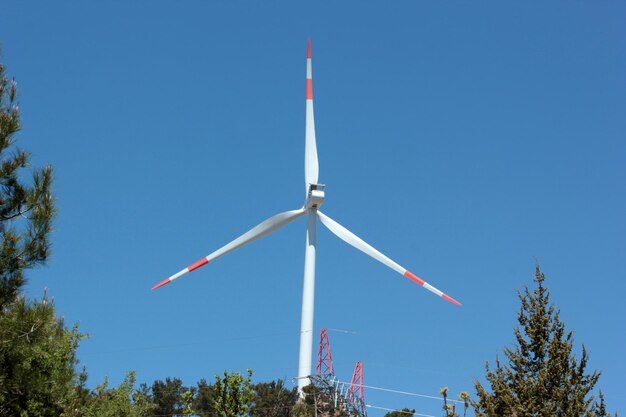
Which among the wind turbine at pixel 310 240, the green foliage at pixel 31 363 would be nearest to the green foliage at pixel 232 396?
the green foliage at pixel 31 363

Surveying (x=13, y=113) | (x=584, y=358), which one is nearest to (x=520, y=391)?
(x=584, y=358)

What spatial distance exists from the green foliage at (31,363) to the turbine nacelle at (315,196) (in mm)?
32943

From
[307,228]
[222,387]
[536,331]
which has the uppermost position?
[307,228]

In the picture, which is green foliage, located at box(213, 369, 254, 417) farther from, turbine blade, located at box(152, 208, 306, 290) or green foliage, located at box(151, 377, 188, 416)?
green foliage, located at box(151, 377, 188, 416)

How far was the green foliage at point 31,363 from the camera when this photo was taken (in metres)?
24.2

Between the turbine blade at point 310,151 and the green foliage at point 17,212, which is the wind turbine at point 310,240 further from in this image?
the green foliage at point 17,212

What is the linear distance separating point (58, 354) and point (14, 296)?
5449 mm

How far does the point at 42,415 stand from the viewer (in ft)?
87.6

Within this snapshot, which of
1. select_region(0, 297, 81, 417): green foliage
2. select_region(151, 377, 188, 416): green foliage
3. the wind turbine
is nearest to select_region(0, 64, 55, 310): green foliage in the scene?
select_region(0, 297, 81, 417): green foliage

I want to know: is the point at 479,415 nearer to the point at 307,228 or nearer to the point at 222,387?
the point at 222,387

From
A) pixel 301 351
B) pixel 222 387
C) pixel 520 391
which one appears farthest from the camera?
pixel 301 351

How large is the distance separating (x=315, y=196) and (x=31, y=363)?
36347mm

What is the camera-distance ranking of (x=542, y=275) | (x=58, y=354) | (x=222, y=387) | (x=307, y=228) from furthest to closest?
(x=307, y=228) → (x=542, y=275) → (x=58, y=354) → (x=222, y=387)

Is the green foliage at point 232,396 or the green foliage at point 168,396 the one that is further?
the green foliage at point 168,396
